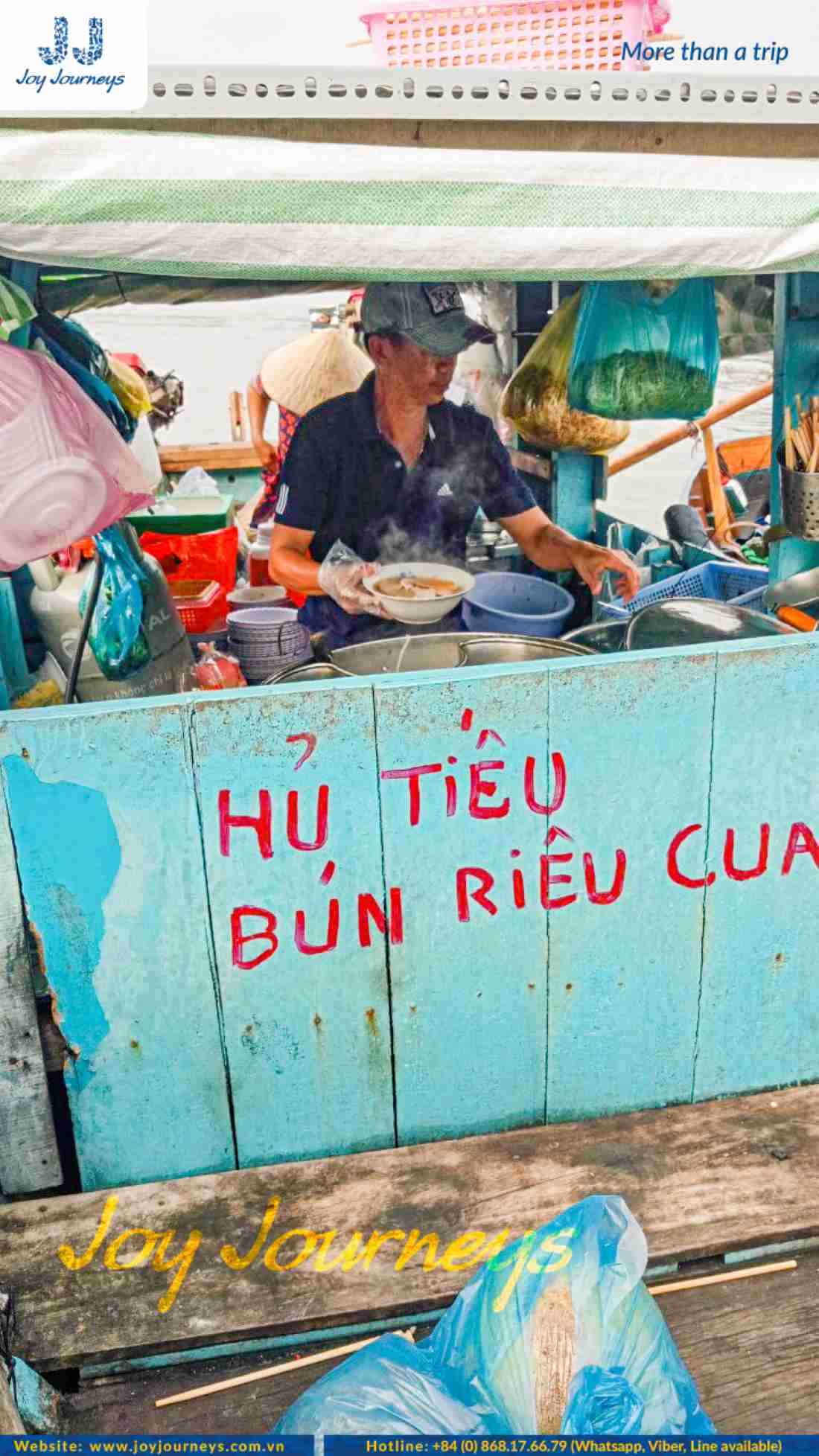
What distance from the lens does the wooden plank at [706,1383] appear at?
2.06 meters

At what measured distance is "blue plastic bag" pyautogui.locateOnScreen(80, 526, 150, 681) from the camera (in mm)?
3217

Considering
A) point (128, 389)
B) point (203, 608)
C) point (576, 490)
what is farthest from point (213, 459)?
point (128, 389)

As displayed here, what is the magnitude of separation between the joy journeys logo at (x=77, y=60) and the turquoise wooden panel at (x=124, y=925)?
3.57ft

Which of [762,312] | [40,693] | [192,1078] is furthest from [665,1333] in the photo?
[762,312]

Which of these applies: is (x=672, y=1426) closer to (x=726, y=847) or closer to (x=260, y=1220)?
(x=260, y=1220)

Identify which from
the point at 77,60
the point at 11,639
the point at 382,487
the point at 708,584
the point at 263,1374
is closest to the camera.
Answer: the point at 77,60

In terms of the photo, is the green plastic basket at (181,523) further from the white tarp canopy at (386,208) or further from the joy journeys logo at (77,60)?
the joy journeys logo at (77,60)

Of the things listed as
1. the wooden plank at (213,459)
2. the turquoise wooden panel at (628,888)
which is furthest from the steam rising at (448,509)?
the wooden plank at (213,459)

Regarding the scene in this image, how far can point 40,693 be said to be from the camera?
11.6 ft

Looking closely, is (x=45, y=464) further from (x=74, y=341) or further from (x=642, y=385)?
(x=642, y=385)

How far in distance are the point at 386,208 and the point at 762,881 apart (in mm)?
1654

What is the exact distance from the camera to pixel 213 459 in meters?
9.80

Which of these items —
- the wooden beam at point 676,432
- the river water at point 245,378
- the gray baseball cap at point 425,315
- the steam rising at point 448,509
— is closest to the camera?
the gray baseball cap at point 425,315

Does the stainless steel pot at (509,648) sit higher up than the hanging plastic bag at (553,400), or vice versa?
the hanging plastic bag at (553,400)
